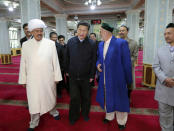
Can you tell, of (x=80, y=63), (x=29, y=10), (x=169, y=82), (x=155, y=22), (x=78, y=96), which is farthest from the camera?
(x=29, y=10)

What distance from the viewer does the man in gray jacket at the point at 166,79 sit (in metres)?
1.62

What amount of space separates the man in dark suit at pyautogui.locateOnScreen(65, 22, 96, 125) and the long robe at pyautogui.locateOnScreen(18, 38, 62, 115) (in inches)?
13.0

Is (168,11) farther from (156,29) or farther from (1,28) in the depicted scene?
(1,28)

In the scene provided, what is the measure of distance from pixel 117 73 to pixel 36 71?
1.15 meters

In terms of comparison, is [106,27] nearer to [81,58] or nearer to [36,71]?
[81,58]

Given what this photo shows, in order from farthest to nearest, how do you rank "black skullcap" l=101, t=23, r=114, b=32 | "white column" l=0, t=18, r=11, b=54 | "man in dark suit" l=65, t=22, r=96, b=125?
"white column" l=0, t=18, r=11, b=54 → "man in dark suit" l=65, t=22, r=96, b=125 → "black skullcap" l=101, t=23, r=114, b=32

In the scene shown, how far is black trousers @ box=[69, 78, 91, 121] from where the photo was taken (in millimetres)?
2143

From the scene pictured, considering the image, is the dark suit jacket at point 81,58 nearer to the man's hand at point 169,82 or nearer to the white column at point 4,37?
the man's hand at point 169,82

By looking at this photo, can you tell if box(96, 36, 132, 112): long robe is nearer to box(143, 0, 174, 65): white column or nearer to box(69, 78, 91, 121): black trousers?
box(69, 78, 91, 121): black trousers

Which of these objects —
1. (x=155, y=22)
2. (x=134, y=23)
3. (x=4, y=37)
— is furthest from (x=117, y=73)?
(x=4, y=37)

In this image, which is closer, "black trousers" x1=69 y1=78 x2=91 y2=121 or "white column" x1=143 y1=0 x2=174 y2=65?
"black trousers" x1=69 y1=78 x2=91 y2=121

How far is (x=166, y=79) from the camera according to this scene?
5.24 ft

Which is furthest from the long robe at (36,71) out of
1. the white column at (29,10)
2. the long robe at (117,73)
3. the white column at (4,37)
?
the white column at (4,37)

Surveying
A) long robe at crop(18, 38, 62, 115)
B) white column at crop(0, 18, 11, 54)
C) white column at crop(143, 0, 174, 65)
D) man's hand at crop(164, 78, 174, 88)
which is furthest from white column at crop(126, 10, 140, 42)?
white column at crop(0, 18, 11, 54)
